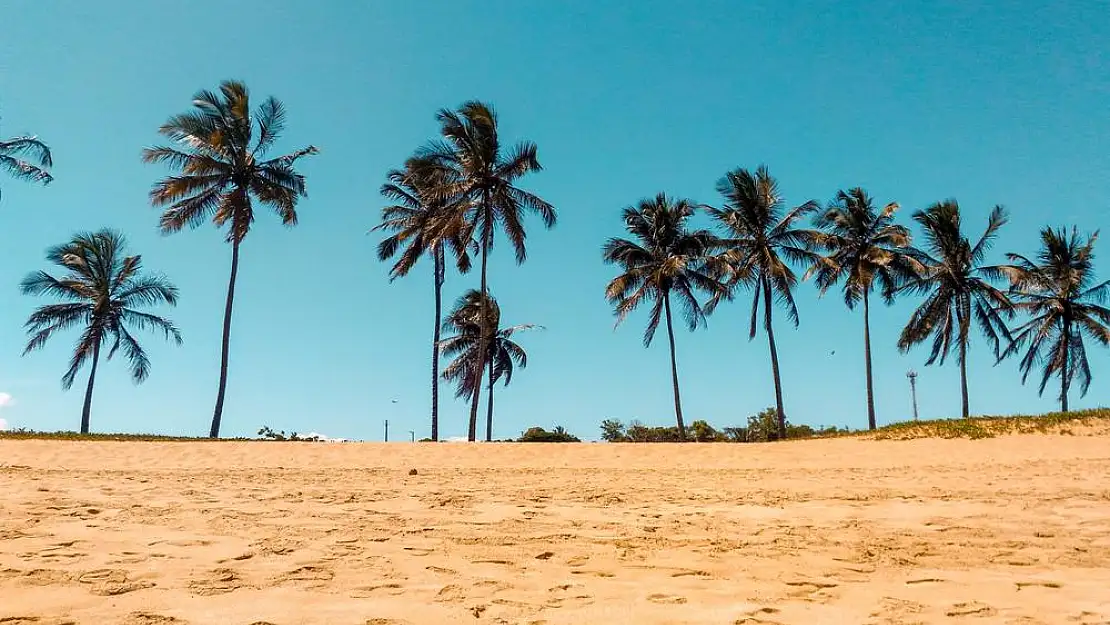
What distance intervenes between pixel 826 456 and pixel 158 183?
2279 cm

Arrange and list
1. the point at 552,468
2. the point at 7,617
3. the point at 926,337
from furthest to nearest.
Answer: the point at 926,337
the point at 552,468
the point at 7,617

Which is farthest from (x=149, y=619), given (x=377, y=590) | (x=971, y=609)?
(x=971, y=609)

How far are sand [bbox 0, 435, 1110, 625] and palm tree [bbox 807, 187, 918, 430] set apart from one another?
67.7ft

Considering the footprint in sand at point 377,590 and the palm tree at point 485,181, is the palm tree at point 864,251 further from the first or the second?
the footprint in sand at point 377,590

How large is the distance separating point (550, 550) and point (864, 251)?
93.3ft

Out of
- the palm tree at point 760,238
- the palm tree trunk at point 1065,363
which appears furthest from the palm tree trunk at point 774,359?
the palm tree trunk at point 1065,363

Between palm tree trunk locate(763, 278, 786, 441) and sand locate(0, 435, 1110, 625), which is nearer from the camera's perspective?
sand locate(0, 435, 1110, 625)

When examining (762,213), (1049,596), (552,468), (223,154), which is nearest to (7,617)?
(1049,596)

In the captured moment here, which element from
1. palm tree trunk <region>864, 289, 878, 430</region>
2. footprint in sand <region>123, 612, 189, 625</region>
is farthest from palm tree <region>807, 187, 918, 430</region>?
footprint in sand <region>123, 612, 189, 625</region>

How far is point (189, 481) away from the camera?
9398 millimetres

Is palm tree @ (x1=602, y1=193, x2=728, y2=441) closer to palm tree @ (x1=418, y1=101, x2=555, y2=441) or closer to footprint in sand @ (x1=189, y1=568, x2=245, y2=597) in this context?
palm tree @ (x1=418, y1=101, x2=555, y2=441)

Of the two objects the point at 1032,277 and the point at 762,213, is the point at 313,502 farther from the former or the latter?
the point at 1032,277

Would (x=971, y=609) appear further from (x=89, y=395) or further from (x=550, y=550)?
(x=89, y=395)

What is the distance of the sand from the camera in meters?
3.92
